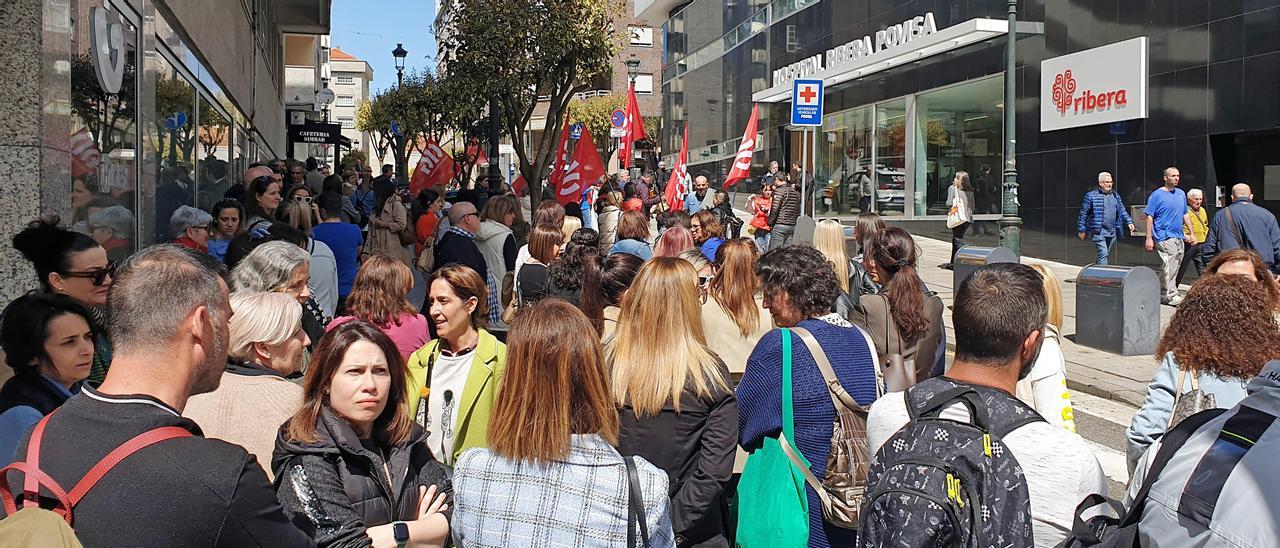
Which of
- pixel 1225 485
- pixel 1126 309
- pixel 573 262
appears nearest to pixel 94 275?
pixel 573 262

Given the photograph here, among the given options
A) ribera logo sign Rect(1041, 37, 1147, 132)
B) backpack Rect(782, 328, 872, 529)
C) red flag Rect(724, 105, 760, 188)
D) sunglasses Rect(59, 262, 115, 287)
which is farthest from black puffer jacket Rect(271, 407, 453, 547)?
ribera logo sign Rect(1041, 37, 1147, 132)

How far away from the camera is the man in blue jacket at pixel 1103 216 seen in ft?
59.2

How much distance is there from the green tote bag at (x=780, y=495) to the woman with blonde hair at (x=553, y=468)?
0.97m

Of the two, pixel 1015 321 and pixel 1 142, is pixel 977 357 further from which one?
pixel 1 142

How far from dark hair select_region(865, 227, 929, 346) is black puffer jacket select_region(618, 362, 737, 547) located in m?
2.07

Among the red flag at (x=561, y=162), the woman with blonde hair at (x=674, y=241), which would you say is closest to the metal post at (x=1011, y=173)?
the red flag at (x=561, y=162)

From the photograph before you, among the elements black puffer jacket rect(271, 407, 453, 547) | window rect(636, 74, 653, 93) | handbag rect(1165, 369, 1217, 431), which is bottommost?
black puffer jacket rect(271, 407, 453, 547)

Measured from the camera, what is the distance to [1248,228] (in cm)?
1398

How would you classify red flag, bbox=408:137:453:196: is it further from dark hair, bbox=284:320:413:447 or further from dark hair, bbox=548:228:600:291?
dark hair, bbox=284:320:413:447

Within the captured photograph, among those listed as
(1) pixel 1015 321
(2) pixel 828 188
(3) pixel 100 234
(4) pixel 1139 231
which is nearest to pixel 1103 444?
(1) pixel 1015 321

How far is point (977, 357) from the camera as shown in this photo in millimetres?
3010

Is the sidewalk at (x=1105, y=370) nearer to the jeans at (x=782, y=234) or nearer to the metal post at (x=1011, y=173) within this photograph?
the metal post at (x=1011, y=173)

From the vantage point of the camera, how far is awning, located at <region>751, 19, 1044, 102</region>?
2180 cm

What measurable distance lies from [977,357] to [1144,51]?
17.4m
